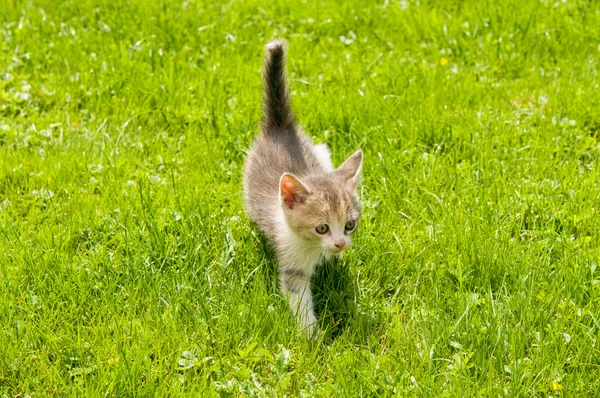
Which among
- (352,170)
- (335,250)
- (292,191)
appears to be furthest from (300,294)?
(352,170)

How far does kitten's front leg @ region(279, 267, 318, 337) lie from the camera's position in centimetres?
430

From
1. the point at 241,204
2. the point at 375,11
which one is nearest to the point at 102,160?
the point at 241,204

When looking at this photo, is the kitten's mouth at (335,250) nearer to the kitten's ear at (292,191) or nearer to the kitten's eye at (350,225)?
the kitten's eye at (350,225)

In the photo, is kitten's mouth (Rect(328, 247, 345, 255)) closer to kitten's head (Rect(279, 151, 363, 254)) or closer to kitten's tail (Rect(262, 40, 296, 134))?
kitten's head (Rect(279, 151, 363, 254))

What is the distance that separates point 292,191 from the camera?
446 centimetres

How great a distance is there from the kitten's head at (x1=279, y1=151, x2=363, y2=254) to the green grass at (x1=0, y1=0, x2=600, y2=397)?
0.35 metres

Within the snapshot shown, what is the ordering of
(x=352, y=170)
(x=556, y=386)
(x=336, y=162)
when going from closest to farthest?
1. (x=556, y=386)
2. (x=352, y=170)
3. (x=336, y=162)

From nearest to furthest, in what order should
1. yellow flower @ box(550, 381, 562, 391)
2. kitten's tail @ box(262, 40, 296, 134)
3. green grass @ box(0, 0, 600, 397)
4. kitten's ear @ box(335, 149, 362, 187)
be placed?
yellow flower @ box(550, 381, 562, 391) → green grass @ box(0, 0, 600, 397) → kitten's ear @ box(335, 149, 362, 187) → kitten's tail @ box(262, 40, 296, 134)

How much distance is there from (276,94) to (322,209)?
1.16 meters

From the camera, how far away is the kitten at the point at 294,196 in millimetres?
4422

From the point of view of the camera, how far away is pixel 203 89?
21.1ft

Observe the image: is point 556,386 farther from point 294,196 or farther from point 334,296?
point 294,196

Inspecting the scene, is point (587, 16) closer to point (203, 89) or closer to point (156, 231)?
point (203, 89)

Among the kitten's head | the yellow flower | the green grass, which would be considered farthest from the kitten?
the yellow flower
